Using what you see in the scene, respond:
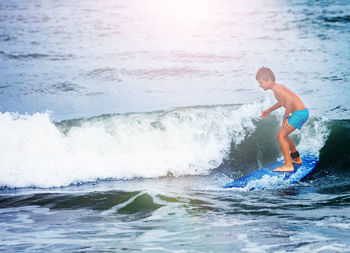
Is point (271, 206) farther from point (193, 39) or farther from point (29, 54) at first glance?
point (193, 39)

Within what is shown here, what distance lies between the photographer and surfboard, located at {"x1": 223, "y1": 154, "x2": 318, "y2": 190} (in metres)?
6.82

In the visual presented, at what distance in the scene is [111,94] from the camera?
14.1m

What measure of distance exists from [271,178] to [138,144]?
3033 millimetres

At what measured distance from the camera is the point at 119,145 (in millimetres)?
9070

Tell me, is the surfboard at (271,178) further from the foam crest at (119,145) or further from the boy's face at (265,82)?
the boy's face at (265,82)

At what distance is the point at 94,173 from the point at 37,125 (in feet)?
5.90

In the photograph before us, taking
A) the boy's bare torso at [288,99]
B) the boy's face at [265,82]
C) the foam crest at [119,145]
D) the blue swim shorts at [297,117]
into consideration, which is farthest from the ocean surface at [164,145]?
the boy's face at [265,82]

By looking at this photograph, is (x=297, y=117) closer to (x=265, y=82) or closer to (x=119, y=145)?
(x=265, y=82)

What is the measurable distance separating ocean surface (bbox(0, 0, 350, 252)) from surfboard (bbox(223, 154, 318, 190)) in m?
0.11

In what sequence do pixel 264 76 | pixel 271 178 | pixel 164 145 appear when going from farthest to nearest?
pixel 164 145 < pixel 271 178 < pixel 264 76

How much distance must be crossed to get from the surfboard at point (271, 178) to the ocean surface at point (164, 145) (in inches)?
4.4

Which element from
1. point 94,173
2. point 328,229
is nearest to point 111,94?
point 94,173

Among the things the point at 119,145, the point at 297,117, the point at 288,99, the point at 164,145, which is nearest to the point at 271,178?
the point at 297,117

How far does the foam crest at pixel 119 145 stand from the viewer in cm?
805
